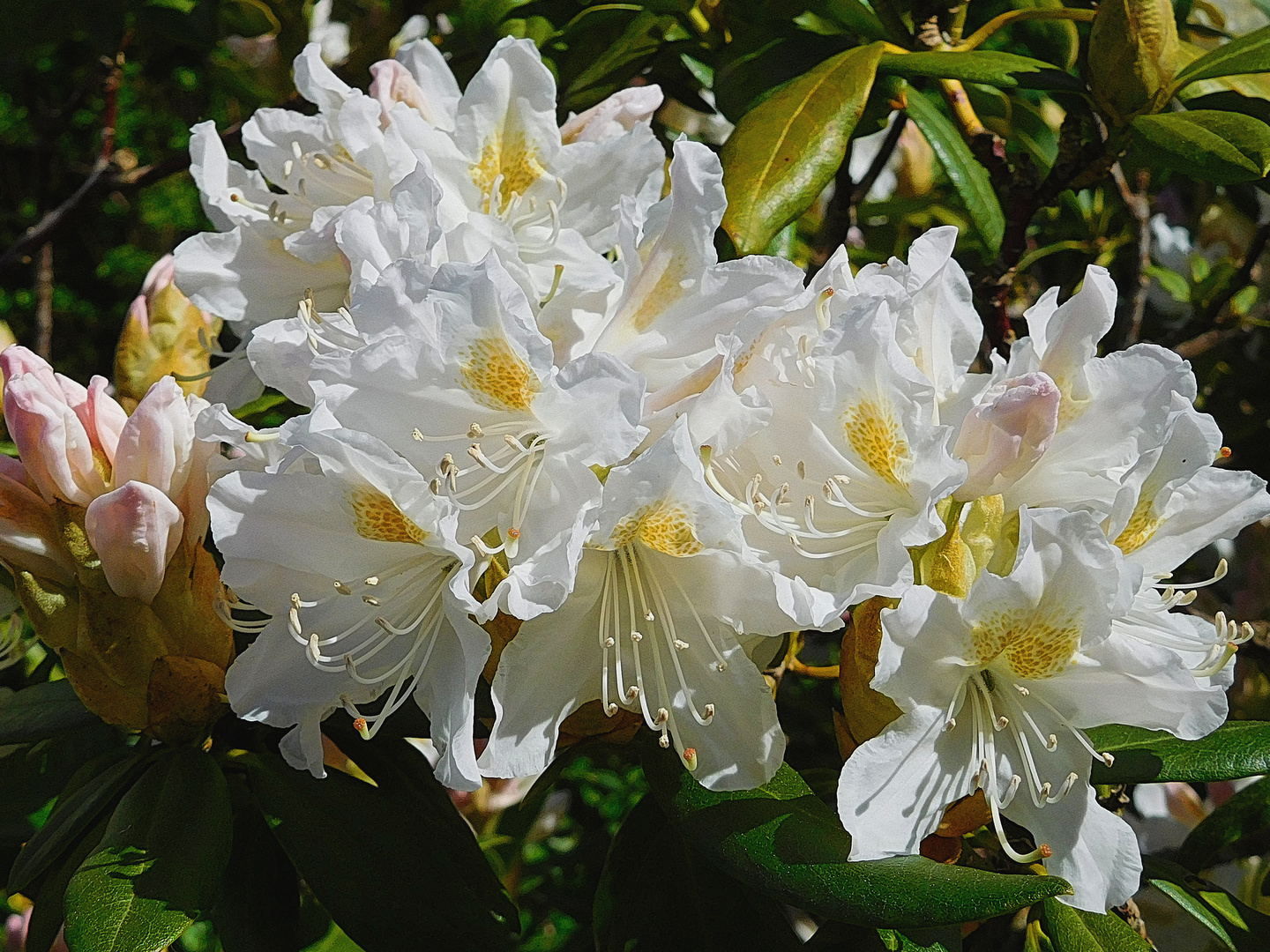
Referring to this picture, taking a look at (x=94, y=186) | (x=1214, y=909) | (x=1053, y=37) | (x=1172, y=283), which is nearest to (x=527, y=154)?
(x=1053, y=37)

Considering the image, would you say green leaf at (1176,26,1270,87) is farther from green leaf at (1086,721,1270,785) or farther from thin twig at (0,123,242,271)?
thin twig at (0,123,242,271)

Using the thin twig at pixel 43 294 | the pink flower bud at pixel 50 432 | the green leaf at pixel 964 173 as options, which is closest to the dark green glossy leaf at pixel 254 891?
the pink flower bud at pixel 50 432

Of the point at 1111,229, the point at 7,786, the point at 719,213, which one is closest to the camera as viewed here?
the point at 719,213

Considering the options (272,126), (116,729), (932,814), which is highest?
(272,126)

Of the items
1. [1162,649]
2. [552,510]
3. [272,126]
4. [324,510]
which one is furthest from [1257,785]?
[272,126]

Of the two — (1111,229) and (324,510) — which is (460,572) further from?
(1111,229)

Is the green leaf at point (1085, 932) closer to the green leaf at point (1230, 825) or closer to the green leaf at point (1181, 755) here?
the green leaf at point (1181, 755)

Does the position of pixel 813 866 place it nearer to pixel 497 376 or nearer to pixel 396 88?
pixel 497 376
